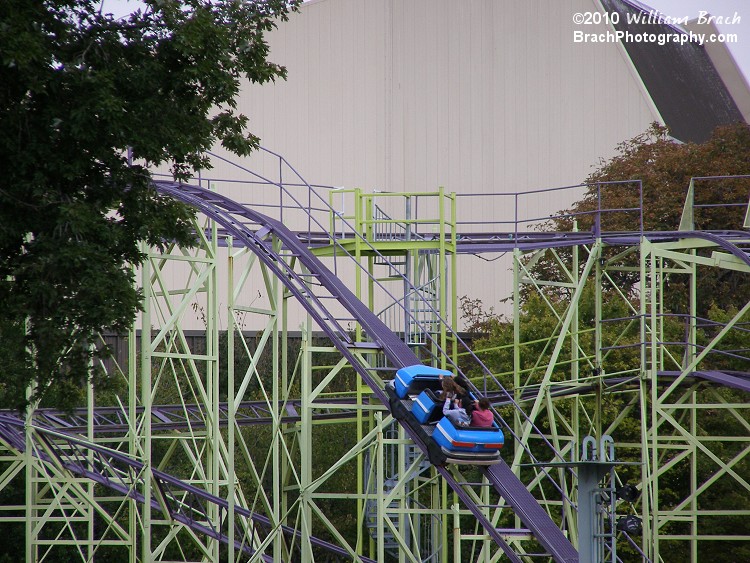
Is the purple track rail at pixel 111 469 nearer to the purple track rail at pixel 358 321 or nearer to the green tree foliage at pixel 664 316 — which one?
the purple track rail at pixel 358 321

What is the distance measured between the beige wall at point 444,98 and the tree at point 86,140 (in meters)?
21.4

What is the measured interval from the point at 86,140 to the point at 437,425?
17.1 ft

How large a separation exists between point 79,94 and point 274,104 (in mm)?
22791

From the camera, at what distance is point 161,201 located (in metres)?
13.7

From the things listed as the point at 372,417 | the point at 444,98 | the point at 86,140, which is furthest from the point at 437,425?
the point at 444,98

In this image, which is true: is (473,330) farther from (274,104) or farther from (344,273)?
(274,104)

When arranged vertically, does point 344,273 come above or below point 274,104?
below

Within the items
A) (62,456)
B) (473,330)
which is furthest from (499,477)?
(473,330)

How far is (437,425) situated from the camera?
562 inches

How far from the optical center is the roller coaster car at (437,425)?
14.0 m

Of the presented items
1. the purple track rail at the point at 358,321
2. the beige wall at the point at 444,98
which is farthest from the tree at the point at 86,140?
the beige wall at the point at 444,98

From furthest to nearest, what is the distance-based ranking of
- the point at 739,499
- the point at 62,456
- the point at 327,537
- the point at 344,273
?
the point at 344,273
the point at 327,537
the point at 739,499
the point at 62,456

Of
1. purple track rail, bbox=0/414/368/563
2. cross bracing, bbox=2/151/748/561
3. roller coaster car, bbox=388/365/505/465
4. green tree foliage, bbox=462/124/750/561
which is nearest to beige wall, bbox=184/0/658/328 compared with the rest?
green tree foliage, bbox=462/124/750/561

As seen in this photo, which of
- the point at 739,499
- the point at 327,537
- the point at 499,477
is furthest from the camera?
the point at 327,537
